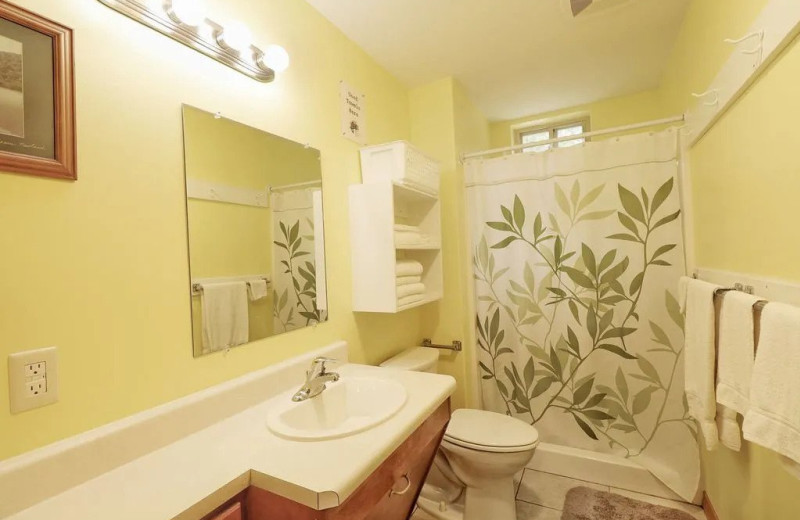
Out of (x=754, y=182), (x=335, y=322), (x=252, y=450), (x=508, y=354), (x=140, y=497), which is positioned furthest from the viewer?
(x=508, y=354)

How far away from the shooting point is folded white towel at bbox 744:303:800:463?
2.64 feet

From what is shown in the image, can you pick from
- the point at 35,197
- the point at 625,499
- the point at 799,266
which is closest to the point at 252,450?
the point at 35,197

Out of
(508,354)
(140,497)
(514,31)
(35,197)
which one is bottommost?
(508,354)

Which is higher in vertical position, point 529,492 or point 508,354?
point 508,354

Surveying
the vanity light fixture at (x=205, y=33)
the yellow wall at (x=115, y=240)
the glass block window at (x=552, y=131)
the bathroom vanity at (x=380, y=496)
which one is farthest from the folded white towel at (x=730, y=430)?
the glass block window at (x=552, y=131)

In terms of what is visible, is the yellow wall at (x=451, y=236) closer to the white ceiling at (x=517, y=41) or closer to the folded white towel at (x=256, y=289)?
the white ceiling at (x=517, y=41)

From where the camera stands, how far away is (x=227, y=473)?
76 centimetres

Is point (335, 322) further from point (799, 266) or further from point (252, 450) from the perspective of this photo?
point (799, 266)

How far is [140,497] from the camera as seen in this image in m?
0.71

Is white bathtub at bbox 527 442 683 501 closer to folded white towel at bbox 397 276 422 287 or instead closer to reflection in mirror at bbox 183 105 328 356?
folded white towel at bbox 397 276 422 287

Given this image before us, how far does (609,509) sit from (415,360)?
3.89ft

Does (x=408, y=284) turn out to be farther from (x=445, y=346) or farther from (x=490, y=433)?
(x=490, y=433)

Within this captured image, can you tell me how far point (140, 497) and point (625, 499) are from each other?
2.16m

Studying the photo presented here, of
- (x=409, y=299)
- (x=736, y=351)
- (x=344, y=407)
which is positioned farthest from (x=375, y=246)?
(x=736, y=351)
